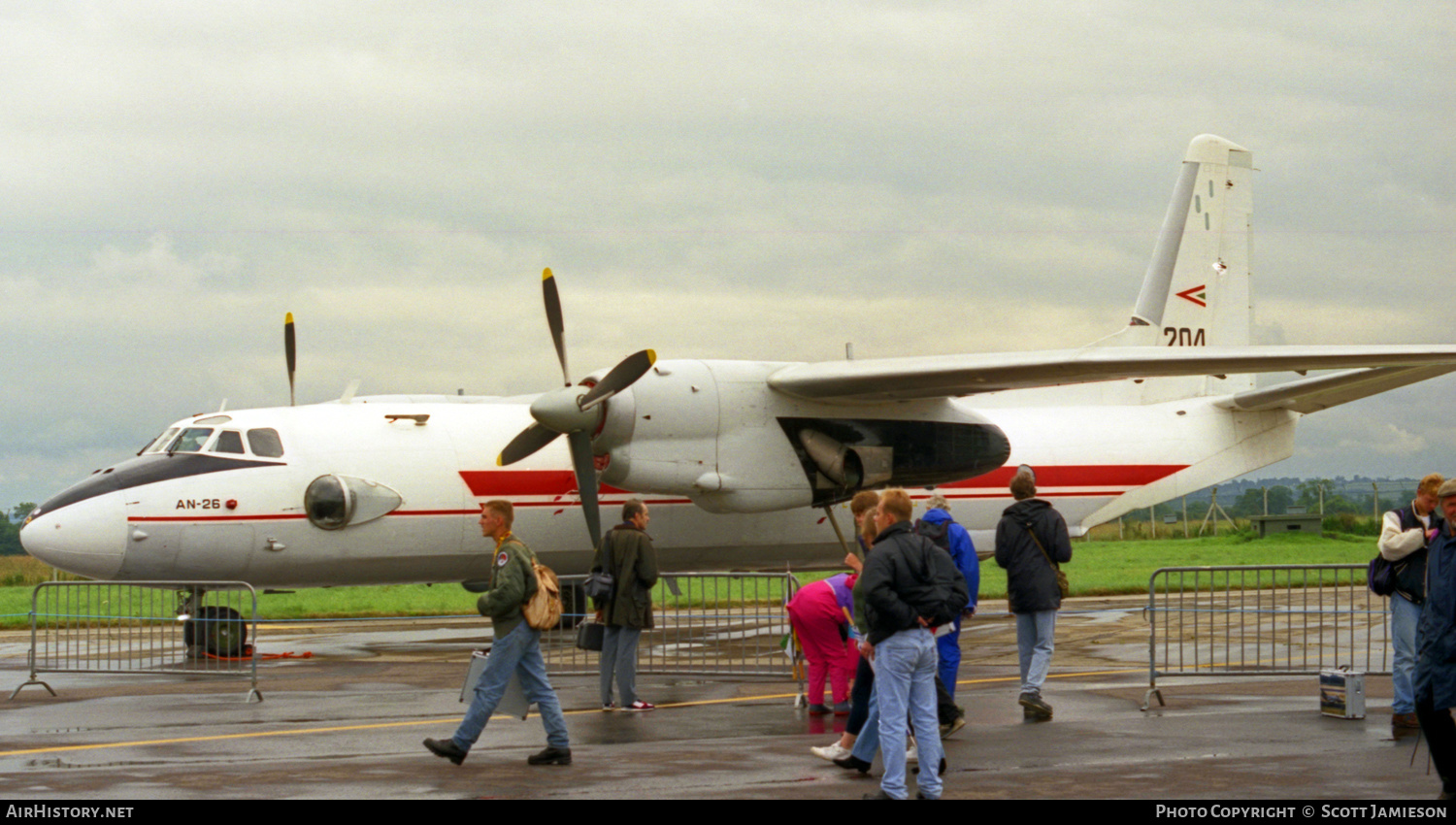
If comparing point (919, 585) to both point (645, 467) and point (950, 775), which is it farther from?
point (645, 467)

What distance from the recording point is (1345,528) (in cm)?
4266

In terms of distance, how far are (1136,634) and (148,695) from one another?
12214 mm

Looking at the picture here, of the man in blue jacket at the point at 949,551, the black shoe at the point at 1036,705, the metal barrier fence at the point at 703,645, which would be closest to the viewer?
the man in blue jacket at the point at 949,551

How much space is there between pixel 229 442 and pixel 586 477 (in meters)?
4.55

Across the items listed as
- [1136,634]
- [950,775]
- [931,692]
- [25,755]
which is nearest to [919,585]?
[931,692]

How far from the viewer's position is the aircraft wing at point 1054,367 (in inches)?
691

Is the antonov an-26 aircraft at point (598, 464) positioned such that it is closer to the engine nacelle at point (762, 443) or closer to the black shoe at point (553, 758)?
the engine nacelle at point (762, 443)

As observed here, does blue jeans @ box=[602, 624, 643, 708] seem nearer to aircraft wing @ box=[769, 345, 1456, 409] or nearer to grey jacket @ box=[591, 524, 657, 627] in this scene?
grey jacket @ box=[591, 524, 657, 627]

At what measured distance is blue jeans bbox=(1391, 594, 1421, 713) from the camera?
10211mm

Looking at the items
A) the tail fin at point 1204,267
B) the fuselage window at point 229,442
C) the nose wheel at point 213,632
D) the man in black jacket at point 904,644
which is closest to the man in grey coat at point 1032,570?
the man in black jacket at point 904,644

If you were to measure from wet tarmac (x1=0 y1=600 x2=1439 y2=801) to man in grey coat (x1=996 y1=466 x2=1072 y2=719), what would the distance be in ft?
1.62

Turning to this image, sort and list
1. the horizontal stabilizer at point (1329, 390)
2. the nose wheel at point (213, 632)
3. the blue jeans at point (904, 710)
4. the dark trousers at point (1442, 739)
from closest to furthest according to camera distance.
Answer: the dark trousers at point (1442, 739) < the blue jeans at point (904, 710) < the nose wheel at point (213, 632) < the horizontal stabilizer at point (1329, 390)

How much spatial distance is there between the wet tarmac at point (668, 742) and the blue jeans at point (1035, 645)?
14.2 inches

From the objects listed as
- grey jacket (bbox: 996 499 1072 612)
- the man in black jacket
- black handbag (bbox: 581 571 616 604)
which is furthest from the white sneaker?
black handbag (bbox: 581 571 616 604)
